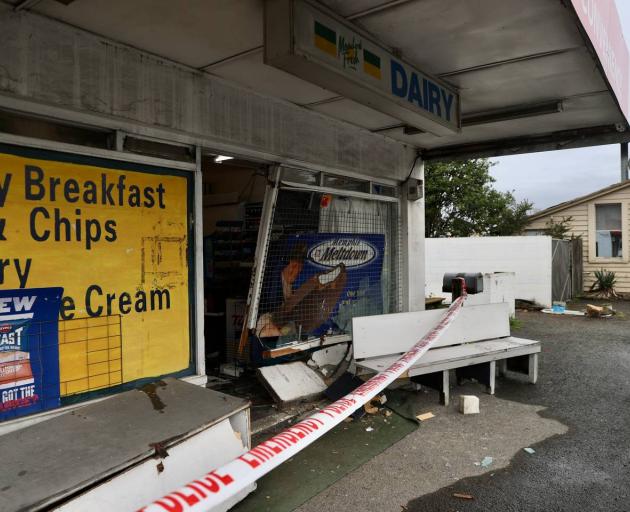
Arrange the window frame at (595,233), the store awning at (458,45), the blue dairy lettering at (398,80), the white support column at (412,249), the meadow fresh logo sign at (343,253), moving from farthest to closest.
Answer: the window frame at (595,233)
the white support column at (412,249)
the meadow fresh logo sign at (343,253)
the blue dairy lettering at (398,80)
the store awning at (458,45)

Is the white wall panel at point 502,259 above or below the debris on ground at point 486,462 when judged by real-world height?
above

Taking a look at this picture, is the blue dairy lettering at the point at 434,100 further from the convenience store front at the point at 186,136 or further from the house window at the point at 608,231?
the house window at the point at 608,231

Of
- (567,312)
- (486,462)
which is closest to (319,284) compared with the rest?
(486,462)

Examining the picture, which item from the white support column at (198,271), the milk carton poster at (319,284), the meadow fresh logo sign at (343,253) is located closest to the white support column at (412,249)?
A: the milk carton poster at (319,284)

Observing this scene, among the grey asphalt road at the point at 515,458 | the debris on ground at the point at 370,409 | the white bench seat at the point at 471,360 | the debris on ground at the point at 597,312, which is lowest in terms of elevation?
the grey asphalt road at the point at 515,458

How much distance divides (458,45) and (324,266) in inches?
121

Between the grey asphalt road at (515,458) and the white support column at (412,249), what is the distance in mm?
1973

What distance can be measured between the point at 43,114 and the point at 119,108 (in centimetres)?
55

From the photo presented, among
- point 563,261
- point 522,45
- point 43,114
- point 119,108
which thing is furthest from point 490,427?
point 563,261

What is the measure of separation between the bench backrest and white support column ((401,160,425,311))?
142 centimetres

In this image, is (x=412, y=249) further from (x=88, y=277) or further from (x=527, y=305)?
(x=527, y=305)

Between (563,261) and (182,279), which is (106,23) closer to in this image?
(182,279)

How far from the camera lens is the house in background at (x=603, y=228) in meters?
15.8

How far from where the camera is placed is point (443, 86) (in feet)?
15.4
